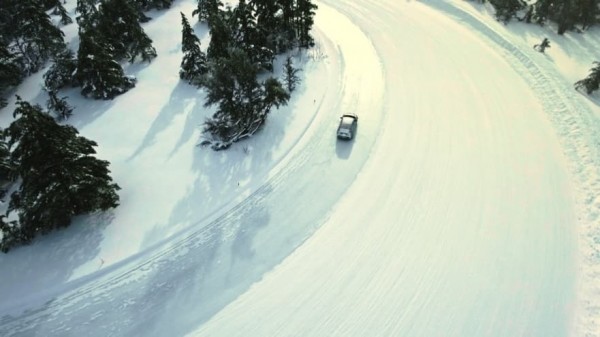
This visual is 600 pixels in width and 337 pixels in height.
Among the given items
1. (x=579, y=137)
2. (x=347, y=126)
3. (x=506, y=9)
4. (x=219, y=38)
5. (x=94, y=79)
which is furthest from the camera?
(x=506, y=9)

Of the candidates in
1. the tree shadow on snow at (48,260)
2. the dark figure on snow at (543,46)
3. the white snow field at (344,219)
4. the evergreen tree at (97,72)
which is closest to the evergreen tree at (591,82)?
the white snow field at (344,219)

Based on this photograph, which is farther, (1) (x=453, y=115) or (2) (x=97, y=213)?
(1) (x=453, y=115)

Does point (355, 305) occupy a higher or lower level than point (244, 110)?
lower

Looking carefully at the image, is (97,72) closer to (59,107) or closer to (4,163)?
(59,107)

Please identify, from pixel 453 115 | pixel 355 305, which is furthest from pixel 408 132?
pixel 355 305

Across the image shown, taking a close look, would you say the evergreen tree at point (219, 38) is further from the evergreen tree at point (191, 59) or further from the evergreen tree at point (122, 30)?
the evergreen tree at point (122, 30)

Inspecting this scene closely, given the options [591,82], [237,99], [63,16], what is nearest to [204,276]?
[237,99]

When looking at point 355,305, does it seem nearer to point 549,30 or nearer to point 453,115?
point 453,115

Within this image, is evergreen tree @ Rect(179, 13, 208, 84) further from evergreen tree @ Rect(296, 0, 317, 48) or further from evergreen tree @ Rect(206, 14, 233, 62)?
evergreen tree @ Rect(296, 0, 317, 48)
